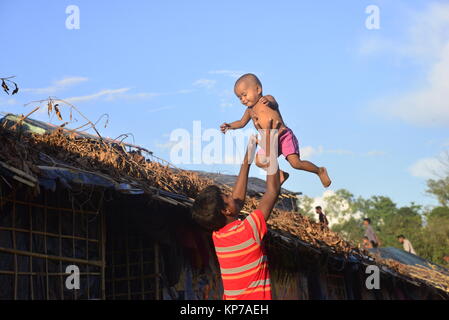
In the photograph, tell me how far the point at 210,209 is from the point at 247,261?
406 millimetres

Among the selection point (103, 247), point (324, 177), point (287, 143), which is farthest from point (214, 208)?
point (103, 247)

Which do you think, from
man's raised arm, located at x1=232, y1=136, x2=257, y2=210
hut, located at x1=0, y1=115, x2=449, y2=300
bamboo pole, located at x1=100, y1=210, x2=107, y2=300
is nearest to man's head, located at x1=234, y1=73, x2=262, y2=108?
man's raised arm, located at x1=232, y1=136, x2=257, y2=210

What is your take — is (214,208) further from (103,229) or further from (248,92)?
(103,229)

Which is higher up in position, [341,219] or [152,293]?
[341,219]

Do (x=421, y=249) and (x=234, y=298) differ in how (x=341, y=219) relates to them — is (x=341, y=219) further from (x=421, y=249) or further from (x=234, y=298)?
(x=234, y=298)

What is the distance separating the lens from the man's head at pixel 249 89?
5262 mm

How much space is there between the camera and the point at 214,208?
3.89m

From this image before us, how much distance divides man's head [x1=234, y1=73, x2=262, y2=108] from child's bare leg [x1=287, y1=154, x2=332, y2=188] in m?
0.65

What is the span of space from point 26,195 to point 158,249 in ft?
6.95

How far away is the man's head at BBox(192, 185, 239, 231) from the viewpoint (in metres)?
3.90

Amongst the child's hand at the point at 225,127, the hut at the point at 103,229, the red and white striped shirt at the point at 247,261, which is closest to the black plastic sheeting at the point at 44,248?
the hut at the point at 103,229

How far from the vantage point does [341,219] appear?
54.8 m

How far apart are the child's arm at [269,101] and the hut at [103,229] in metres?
2.04
